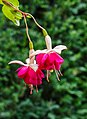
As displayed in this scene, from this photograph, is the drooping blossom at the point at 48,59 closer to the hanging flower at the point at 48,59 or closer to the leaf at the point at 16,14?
the hanging flower at the point at 48,59

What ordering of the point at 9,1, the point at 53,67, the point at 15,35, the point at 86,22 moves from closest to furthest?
1. the point at 53,67
2. the point at 9,1
3. the point at 15,35
4. the point at 86,22

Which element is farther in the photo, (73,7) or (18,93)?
(73,7)

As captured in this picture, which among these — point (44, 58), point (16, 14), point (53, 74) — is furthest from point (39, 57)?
point (53, 74)

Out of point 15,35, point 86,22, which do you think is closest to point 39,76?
point 15,35

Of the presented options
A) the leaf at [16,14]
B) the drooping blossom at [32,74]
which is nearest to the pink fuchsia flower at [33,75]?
the drooping blossom at [32,74]

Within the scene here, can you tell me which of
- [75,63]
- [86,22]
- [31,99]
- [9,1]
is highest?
[86,22]

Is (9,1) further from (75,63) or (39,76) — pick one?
(75,63)

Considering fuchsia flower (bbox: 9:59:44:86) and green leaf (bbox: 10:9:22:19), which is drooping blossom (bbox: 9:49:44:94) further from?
green leaf (bbox: 10:9:22:19)

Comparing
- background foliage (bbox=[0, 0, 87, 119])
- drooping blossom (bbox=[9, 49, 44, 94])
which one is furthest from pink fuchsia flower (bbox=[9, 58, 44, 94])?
background foliage (bbox=[0, 0, 87, 119])
